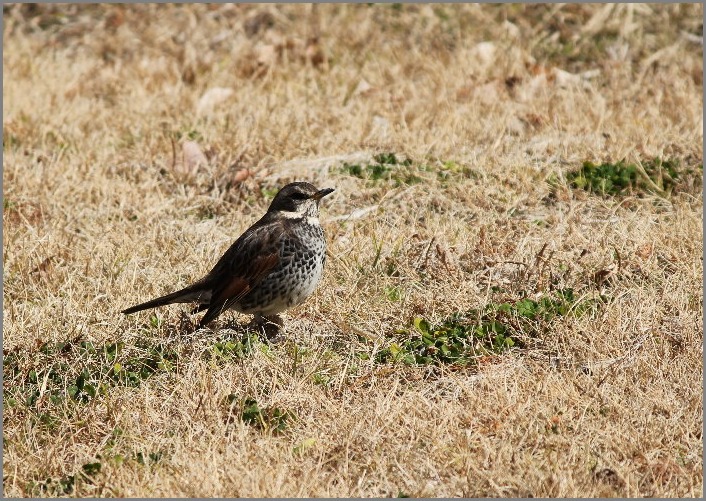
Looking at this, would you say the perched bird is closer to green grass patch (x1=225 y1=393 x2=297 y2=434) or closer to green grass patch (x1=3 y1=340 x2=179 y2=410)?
green grass patch (x1=3 y1=340 x2=179 y2=410)

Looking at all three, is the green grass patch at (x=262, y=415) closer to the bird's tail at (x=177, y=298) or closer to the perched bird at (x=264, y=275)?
the perched bird at (x=264, y=275)

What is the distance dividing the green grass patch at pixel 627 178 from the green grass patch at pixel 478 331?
76.2 inches

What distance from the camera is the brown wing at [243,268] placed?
644 centimetres

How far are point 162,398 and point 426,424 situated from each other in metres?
1.39

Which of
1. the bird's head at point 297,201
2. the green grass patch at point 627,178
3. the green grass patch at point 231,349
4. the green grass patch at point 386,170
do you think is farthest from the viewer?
the green grass patch at point 386,170

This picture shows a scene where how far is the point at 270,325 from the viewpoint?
6.73 metres

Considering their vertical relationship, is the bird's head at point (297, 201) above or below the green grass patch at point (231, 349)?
above

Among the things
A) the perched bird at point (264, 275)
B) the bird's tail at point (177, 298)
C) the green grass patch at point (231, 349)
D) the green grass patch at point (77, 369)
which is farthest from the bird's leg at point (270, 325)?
the green grass patch at point (77, 369)

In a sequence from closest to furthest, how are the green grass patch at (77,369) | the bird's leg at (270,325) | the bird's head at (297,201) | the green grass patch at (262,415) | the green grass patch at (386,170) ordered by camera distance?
the green grass patch at (262,415)
the green grass patch at (77,369)
the bird's leg at (270,325)
the bird's head at (297,201)
the green grass patch at (386,170)

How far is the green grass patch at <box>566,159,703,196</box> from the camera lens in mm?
8219

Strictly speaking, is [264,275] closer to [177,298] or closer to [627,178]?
[177,298]

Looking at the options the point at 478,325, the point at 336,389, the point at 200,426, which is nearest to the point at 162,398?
the point at 200,426

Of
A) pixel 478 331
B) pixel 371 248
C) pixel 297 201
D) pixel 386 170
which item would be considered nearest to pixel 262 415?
pixel 478 331

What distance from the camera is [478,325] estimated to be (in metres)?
6.35
